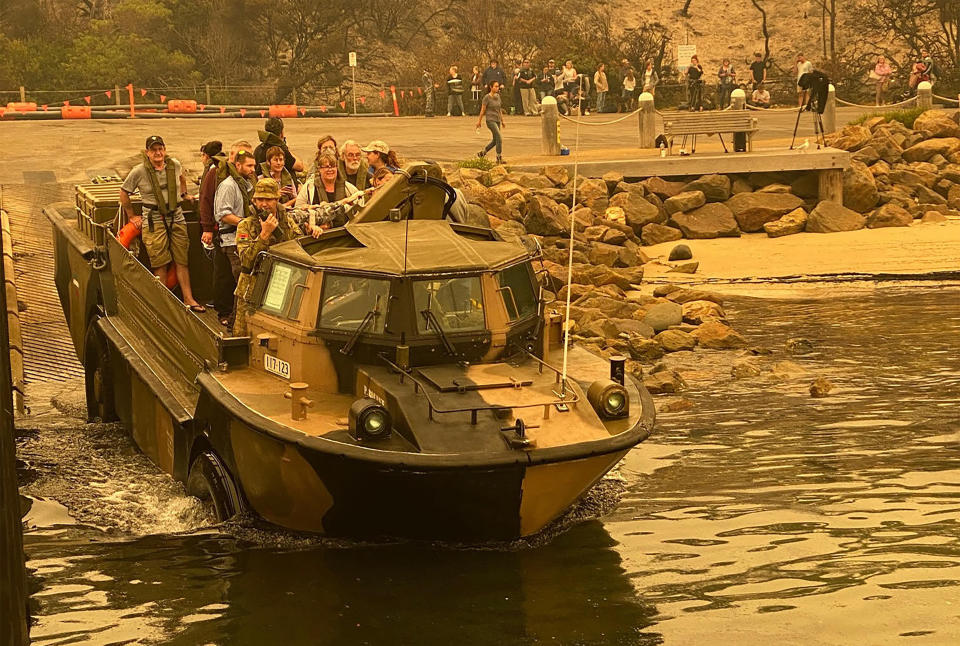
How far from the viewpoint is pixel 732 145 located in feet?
94.6

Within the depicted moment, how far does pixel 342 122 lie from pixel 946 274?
2008 cm

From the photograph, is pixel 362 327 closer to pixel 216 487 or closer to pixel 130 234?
pixel 216 487

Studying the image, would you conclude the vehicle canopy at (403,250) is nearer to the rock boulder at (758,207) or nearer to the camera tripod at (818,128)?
the rock boulder at (758,207)

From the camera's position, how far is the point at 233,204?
505 inches

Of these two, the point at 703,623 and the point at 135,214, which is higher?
the point at 135,214

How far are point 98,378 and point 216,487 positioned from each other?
13.3 ft

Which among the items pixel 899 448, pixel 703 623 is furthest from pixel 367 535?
pixel 899 448

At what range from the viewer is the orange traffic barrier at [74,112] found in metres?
40.0

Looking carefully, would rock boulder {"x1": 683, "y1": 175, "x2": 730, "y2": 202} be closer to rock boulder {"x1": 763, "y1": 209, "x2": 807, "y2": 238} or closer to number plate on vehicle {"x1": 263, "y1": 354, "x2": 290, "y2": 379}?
rock boulder {"x1": 763, "y1": 209, "x2": 807, "y2": 238}

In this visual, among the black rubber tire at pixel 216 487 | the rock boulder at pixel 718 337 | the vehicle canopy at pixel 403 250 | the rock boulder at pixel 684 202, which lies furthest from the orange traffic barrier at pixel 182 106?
the black rubber tire at pixel 216 487

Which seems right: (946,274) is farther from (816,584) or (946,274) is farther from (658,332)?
(816,584)

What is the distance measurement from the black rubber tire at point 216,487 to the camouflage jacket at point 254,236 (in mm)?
1555

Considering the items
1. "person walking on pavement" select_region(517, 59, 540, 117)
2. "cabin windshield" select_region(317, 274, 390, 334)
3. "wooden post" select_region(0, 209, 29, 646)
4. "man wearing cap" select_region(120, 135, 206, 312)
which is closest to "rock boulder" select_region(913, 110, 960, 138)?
"person walking on pavement" select_region(517, 59, 540, 117)

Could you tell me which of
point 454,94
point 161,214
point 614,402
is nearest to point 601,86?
point 454,94
